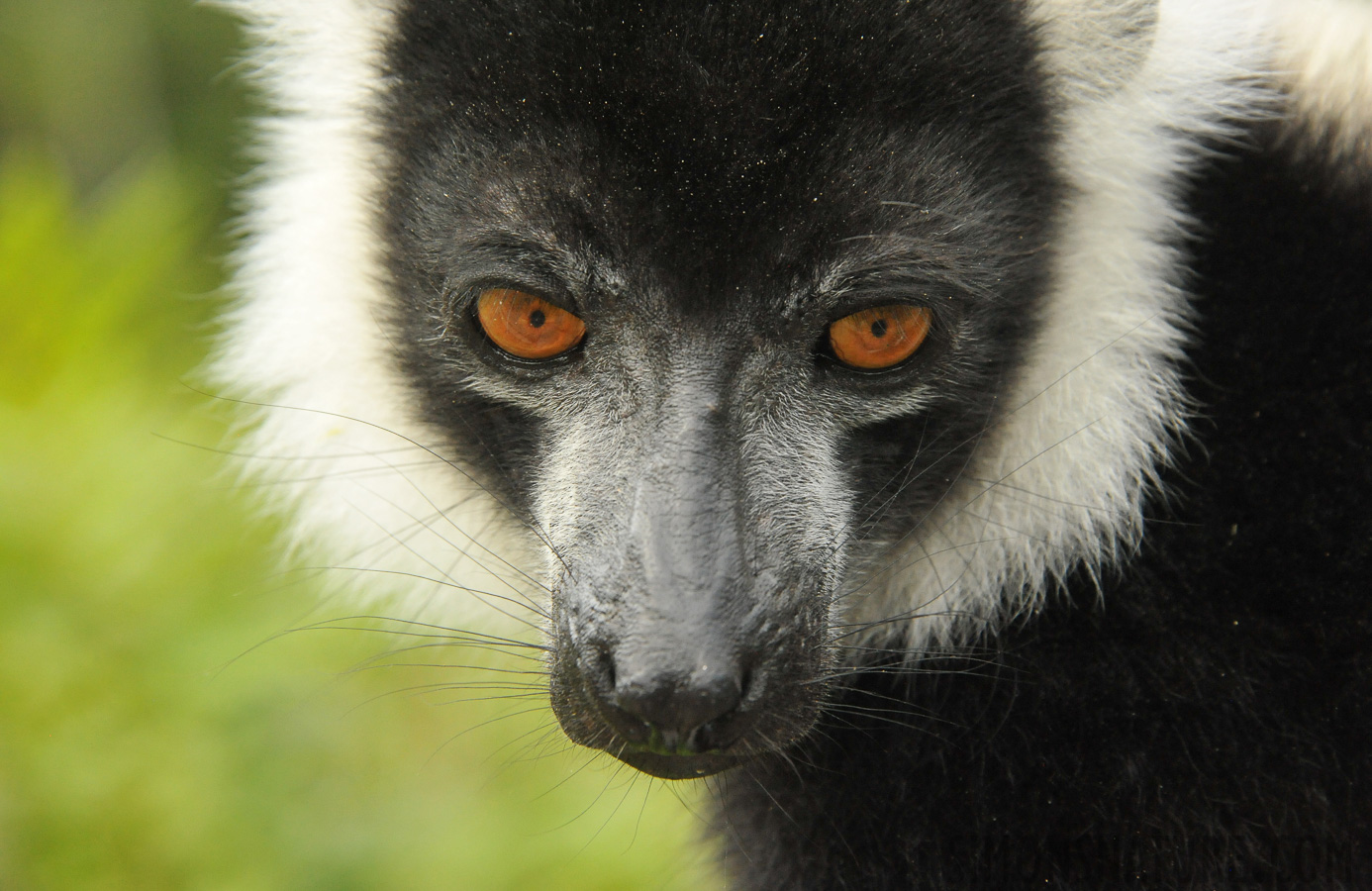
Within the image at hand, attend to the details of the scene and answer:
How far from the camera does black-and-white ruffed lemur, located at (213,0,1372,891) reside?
2377 mm

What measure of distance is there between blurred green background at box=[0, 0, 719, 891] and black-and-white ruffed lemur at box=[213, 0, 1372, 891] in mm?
1031

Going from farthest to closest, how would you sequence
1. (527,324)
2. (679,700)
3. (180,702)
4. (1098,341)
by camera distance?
(180,702)
(1098,341)
(527,324)
(679,700)

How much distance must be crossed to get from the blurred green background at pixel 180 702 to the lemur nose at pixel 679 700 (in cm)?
123

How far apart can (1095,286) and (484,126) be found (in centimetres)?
141

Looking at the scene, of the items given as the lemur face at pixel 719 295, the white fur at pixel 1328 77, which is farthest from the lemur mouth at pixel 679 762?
the white fur at pixel 1328 77

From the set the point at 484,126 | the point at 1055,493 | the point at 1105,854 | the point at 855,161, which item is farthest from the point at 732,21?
the point at 1105,854

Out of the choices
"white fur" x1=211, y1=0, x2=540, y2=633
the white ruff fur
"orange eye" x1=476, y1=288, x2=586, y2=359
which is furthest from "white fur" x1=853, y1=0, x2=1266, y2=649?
"white fur" x1=211, y1=0, x2=540, y2=633

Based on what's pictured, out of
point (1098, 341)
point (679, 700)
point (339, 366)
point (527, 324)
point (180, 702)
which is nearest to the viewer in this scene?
point (679, 700)

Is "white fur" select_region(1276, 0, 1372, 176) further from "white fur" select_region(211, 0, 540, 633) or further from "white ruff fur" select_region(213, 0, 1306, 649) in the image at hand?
"white fur" select_region(211, 0, 540, 633)

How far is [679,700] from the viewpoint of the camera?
7.04 ft

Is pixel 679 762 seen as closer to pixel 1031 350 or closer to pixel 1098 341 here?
pixel 1031 350

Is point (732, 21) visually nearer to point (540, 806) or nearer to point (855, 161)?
point (855, 161)

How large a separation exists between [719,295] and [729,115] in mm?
361

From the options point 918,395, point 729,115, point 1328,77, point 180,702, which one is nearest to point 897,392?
point 918,395
